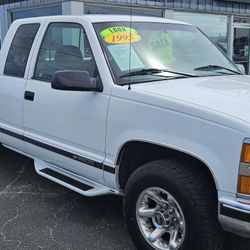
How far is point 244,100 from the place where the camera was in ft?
9.50

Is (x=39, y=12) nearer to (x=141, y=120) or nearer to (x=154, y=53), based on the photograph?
(x=154, y=53)

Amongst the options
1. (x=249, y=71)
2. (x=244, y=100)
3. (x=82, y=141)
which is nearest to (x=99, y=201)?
(x=82, y=141)

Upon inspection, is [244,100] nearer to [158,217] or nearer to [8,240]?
[158,217]

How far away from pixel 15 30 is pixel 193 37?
2.01 metres

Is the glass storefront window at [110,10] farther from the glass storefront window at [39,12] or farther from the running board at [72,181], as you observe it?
the running board at [72,181]

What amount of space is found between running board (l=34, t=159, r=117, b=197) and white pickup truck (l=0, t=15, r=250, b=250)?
0.04 ft

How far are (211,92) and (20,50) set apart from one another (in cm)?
239

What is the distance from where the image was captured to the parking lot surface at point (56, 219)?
350 cm

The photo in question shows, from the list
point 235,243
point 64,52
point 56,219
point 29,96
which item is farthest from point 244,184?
point 29,96

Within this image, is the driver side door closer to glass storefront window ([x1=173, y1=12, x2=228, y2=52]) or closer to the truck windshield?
the truck windshield

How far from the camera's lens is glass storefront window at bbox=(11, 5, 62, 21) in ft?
37.7

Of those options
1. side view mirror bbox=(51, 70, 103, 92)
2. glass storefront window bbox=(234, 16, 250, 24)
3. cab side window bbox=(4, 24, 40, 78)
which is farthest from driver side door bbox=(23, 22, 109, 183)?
glass storefront window bbox=(234, 16, 250, 24)

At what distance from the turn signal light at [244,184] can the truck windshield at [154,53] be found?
4.04 ft

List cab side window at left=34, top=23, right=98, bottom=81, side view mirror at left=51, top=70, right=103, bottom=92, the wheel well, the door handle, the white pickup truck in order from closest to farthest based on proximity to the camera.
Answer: the white pickup truck → the wheel well → side view mirror at left=51, top=70, right=103, bottom=92 → cab side window at left=34, top=23, right=98, bottom=81 → the door handle
